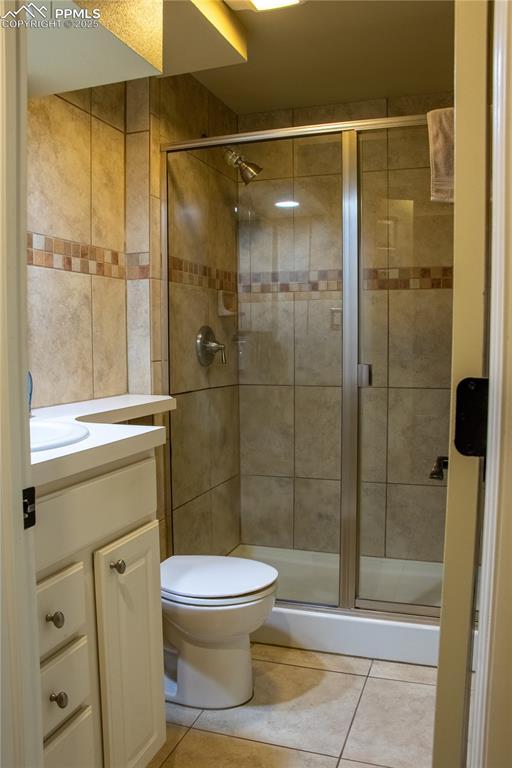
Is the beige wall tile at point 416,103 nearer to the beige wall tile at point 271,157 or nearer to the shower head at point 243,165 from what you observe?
the beige wall tile at point 271,157

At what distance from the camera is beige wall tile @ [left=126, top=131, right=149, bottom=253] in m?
2.28

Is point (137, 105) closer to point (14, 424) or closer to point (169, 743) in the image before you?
point (14, 424)

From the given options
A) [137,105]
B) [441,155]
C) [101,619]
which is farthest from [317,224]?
[101,619]

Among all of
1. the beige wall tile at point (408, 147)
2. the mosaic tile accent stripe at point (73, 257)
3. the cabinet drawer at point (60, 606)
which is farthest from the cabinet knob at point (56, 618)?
the beige wall tile at point (408, 147)

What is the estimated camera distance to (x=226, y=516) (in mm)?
2883

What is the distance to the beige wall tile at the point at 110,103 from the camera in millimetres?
2105

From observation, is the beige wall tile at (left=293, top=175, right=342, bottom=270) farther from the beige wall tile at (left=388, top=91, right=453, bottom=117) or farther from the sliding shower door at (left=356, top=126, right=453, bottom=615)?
the beige wall tile at (left=388, top=91, right=453, bottom=117)

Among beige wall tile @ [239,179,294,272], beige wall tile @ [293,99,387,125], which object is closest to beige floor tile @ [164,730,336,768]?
beige wall tile @ [239,179,294,272]

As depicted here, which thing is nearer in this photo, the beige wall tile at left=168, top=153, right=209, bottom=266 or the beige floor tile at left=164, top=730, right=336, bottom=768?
the beige floor tile at left=164, top=730, right=336, bottom=768

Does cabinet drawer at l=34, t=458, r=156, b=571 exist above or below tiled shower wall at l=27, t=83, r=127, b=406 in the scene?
below

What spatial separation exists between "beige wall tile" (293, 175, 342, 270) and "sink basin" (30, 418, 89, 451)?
1.59 metres

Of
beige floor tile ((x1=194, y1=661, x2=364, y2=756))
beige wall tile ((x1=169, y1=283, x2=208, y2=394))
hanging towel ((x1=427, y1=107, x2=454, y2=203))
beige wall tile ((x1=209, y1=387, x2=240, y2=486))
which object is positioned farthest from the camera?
beige wall tile ((x1=209, y1=387, x2=240, y2=486))

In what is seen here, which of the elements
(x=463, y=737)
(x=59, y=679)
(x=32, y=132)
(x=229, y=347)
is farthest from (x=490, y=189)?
(x=229, y=347)

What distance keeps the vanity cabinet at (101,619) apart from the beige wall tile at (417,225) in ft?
5.39
